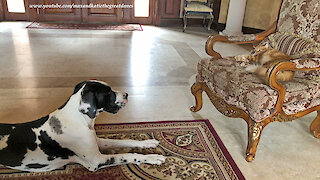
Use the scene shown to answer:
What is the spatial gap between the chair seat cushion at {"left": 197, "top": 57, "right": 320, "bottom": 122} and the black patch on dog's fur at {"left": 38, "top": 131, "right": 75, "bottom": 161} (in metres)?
1.15

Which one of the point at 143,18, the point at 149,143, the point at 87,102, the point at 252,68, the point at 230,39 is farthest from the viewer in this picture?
the point at 143,18

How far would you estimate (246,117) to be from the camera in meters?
1.96

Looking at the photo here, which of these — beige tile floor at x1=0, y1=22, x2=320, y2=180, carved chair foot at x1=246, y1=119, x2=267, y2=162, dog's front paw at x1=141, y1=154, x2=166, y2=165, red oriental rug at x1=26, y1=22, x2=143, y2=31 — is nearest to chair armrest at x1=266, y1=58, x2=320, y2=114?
carved chair foot at x1=246, y1=119, x2=267, y2=162

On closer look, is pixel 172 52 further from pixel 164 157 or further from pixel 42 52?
pixel 164 157

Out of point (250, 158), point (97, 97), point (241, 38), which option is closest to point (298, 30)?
point (241, 38)

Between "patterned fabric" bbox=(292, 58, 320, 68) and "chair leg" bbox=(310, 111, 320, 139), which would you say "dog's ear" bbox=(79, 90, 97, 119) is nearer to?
"patterned fabric" bbox=(292, 58, 320, 68)

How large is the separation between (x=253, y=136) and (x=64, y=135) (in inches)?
47.7

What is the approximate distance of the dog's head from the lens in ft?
5.12

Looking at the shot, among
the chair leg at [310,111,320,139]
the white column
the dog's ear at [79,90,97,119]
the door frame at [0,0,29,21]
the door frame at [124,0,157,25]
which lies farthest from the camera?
the door frame at [124,0,157,25]

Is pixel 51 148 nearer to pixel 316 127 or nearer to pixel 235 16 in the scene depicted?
pixel 316 127

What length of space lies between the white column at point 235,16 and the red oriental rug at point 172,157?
155 inches

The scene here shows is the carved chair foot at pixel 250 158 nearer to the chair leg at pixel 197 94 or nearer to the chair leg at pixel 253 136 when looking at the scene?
the chair leg at pixel 253 136

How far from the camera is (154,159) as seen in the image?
1857 mm

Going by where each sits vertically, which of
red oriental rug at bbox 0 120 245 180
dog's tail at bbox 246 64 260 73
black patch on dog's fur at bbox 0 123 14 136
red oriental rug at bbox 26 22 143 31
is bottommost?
red oriental rug at bbox 0 120 245 180
